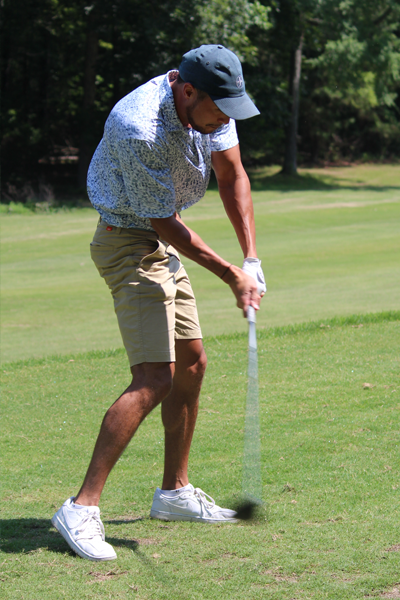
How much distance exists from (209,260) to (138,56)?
86.5 feet

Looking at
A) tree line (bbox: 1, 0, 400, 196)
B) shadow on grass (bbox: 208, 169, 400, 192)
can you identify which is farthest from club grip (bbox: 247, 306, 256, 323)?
shadow on grass (bbox: 208, 169, 400, 192)

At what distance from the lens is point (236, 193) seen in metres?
3.36

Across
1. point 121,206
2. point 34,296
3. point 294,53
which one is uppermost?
point 294,53

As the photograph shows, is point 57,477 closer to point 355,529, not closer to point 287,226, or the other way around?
point 355,529

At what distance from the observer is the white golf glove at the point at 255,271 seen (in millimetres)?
2941

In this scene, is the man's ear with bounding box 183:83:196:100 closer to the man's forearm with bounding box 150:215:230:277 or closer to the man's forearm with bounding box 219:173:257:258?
the man's forearm with bounding box 150:215:230:277

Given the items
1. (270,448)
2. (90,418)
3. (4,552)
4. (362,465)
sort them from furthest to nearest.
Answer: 1. (90,418)
2. (270,448)
3. (362,465)
4. (4,552)

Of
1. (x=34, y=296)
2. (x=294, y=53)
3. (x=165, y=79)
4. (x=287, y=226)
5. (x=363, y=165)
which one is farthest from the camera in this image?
(x=363, y=165)

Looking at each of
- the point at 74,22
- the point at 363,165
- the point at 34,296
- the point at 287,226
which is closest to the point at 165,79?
the point at 34,296

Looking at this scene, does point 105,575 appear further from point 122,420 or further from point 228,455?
point 228,455

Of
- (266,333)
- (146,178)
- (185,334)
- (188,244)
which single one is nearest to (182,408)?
(185,334)

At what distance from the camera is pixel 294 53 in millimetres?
33031

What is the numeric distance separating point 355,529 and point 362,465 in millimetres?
629

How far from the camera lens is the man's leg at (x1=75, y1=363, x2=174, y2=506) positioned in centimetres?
287
